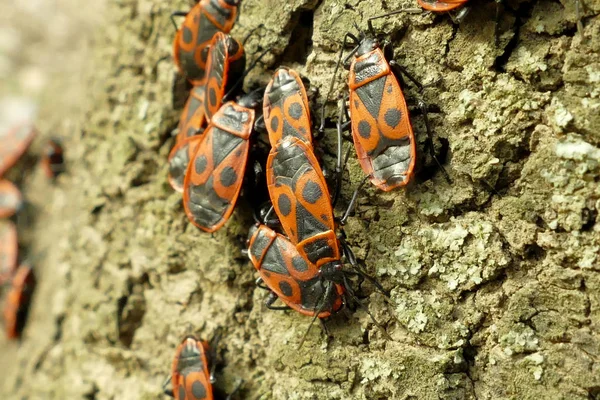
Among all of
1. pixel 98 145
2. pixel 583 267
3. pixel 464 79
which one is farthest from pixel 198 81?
pixel 583 267

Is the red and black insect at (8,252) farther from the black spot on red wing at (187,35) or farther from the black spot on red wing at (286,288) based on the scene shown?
the black spot on red wing at (286,288)

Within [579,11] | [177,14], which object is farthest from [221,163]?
[579,11]

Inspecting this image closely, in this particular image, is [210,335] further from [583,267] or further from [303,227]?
[583,267]

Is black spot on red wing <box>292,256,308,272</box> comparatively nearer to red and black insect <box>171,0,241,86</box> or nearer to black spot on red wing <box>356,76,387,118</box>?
black spot on red wing <box>356,76,387,118</box>

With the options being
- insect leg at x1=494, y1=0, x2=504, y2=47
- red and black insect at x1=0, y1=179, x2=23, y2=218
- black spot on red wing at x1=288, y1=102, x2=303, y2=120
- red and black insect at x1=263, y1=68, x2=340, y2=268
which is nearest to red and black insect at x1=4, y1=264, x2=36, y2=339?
red and black insect at x1=0, y1=179, x2=23, y2=218

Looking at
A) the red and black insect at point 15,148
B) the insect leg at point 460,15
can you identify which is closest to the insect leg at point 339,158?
the insect leg at point 460,15

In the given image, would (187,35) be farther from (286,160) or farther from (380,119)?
(380,119)
